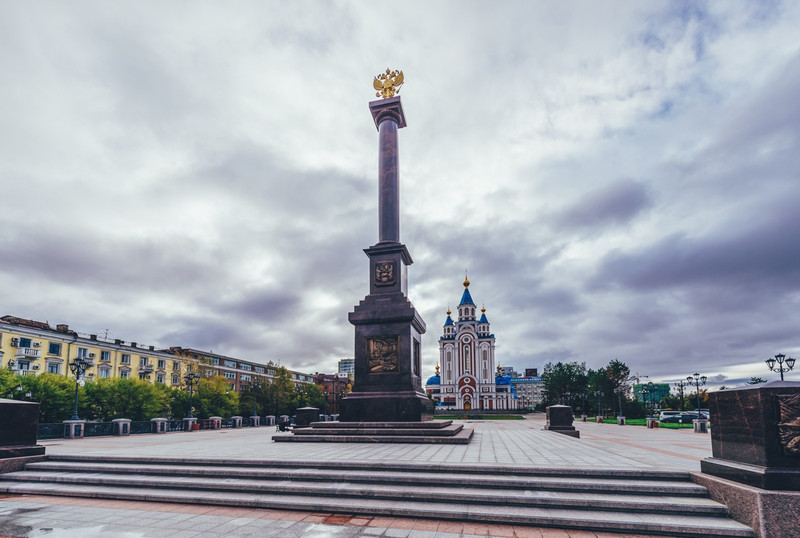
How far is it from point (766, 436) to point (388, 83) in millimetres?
18942

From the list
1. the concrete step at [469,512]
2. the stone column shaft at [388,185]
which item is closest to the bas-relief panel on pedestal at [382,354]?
the stone column shaft at [388,185]

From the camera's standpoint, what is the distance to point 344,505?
685 cm

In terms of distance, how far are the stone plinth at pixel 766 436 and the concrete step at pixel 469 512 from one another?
0.69 m

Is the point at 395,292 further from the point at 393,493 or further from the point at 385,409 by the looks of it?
the point at 393,493

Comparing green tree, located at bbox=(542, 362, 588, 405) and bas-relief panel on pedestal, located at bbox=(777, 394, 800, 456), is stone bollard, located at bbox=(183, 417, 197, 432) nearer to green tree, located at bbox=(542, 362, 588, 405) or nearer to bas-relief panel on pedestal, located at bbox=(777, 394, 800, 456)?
bas-relief panel on pedestal, located at bbox=(777, 394, 800, 456)

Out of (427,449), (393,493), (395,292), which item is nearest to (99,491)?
(393,493)

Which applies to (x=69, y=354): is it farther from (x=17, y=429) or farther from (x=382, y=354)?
(x=382, y=354)

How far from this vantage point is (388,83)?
20.1m

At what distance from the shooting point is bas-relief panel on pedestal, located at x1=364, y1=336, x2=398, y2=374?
50.3ft

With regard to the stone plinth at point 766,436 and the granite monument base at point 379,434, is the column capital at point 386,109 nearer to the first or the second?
the granite monument base at point 379,434

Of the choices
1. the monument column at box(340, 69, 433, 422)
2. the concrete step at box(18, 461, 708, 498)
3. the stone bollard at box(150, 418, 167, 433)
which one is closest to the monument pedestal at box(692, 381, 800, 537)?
the concrete step at box(18, 461, 708, 498)

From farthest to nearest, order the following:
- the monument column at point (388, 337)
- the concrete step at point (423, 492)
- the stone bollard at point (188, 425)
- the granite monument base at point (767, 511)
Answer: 1. the stone bollard at point (188, 425)
2. the monument column at point (388, 337)
3. the concrete step at point (423, 492)
4. the granite monument base at point (767, 511)

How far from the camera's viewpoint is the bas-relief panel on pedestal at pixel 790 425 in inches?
212

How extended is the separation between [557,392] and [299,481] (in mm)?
89318
